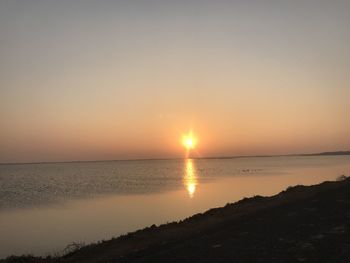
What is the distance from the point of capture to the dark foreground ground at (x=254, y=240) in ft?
39.3

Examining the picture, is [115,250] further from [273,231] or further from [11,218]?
[11,218]

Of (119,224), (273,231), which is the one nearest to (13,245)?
(119,224)

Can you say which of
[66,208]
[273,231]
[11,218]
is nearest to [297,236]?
[273,231]

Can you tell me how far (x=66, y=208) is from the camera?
147ft

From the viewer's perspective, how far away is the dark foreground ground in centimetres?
1198

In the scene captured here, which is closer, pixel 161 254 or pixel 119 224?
pixel 161 254

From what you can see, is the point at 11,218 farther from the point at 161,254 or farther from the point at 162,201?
the point at 161,254

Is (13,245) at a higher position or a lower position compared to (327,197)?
lower

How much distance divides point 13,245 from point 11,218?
13.0 meters

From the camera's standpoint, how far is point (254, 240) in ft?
44.7

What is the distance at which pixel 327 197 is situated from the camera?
20156 mm

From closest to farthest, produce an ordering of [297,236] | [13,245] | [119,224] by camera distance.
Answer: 1. [297,236]
2. [13,245]
3. [119,224]

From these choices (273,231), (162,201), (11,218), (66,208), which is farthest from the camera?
(162,201)

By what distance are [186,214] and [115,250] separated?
20.5 m
